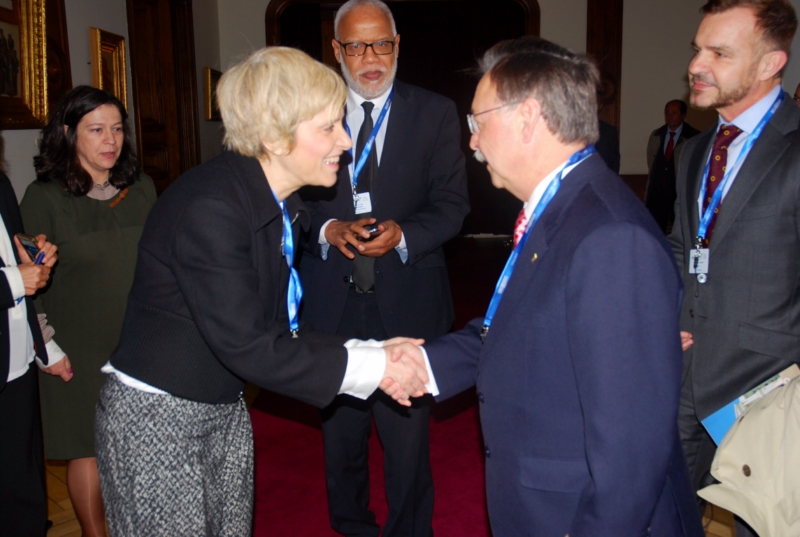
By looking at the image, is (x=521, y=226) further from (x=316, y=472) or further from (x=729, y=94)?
(x=316, y=472)

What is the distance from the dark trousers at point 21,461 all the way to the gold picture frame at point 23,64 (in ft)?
5.53

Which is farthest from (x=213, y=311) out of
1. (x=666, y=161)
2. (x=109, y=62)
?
(x=666, y=161)

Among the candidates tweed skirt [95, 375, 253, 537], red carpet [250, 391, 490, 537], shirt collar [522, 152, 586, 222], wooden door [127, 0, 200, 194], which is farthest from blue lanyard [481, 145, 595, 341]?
wooden door [127, 0, 200, 194]

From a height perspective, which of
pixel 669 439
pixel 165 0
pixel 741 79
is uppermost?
pixel 165 0

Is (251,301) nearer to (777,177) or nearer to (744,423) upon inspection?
(744,423)

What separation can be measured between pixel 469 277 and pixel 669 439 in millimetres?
6805

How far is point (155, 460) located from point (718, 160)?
1931mm

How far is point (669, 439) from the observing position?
1238mm

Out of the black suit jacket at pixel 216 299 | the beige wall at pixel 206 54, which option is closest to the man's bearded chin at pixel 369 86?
the black suit jacket at pixel 216 299

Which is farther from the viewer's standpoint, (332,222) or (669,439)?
(332,222)

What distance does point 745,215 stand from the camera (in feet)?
6.57

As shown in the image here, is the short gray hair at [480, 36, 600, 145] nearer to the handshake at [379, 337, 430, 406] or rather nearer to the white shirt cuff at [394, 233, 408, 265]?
the handshake at [379, 337, 430, 406]

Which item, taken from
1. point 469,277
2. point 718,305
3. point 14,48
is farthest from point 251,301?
point 469,277

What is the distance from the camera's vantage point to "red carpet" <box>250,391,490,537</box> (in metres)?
2.97
